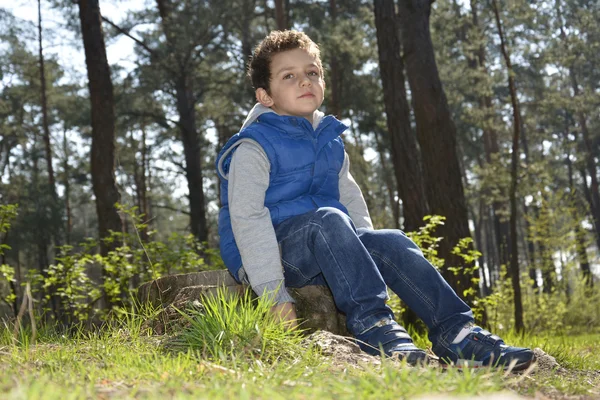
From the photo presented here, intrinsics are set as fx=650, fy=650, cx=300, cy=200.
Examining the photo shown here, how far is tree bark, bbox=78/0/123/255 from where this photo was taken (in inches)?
337

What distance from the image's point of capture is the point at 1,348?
2.77 m

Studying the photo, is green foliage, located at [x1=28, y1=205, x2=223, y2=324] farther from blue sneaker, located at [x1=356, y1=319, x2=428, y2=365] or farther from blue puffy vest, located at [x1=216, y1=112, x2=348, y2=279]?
blue sneaker, located at [x1=356, y1=319, x2=428, y2=365]

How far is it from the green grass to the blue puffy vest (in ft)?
2.32

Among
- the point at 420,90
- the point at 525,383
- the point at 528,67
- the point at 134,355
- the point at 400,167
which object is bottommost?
the point at 525,383

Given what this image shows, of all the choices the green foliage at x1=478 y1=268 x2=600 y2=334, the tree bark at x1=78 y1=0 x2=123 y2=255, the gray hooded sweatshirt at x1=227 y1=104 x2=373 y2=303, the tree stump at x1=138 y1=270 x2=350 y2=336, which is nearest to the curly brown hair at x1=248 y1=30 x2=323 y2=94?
the gray hooded sweatshirt at x1=227 y1=104 x2=373 y2=303

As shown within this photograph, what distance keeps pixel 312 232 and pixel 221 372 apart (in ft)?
3.80

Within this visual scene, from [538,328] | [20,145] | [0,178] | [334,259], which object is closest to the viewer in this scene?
[334,259]

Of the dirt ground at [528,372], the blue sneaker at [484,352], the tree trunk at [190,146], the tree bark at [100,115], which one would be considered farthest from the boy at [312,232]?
the tree trunk at [190,146]

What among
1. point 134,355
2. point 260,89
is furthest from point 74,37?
point 134,355

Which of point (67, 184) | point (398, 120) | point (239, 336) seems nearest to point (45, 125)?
point (67, 184)

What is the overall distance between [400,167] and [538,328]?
238 inches

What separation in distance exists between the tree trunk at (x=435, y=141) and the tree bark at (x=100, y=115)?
13.3 ft

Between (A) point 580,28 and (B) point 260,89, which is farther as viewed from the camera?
(A) point 580,28

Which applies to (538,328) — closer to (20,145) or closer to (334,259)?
(334,259)
